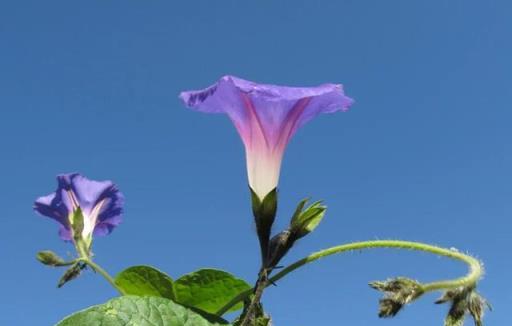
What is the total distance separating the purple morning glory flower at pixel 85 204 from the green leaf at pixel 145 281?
0.75 m

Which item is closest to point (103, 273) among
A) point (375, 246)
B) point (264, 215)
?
point (264, 215)

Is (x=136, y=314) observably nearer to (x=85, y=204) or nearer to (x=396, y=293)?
(x=396, y=293)

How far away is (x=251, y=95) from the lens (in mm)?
2336

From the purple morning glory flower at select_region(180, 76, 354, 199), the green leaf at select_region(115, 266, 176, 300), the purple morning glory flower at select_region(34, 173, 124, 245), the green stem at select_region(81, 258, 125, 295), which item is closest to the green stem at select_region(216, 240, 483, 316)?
the purple morning glory flower at select_region(180, 76, 354, 199)

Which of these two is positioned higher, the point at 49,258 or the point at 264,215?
the point at 49,258

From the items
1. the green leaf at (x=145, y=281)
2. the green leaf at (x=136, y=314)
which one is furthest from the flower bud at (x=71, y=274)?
the green leaf at (x=136, y=314)

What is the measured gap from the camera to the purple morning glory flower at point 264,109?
2.26 m

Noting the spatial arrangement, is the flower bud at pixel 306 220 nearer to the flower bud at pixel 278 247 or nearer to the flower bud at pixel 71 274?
the flower bud at pixel 278 247

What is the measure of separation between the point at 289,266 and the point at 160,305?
1.28 ft

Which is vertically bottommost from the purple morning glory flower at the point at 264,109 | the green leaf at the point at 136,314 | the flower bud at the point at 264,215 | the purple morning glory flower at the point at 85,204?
the green leaf at the point at 136,314

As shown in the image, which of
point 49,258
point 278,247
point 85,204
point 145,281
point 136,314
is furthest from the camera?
point 85,204

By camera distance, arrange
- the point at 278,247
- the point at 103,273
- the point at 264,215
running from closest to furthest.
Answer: the point at 278,247, the point at 264,215, the point at 103,273

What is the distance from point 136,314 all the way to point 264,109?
78cm

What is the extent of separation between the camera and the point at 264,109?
2.44 m
